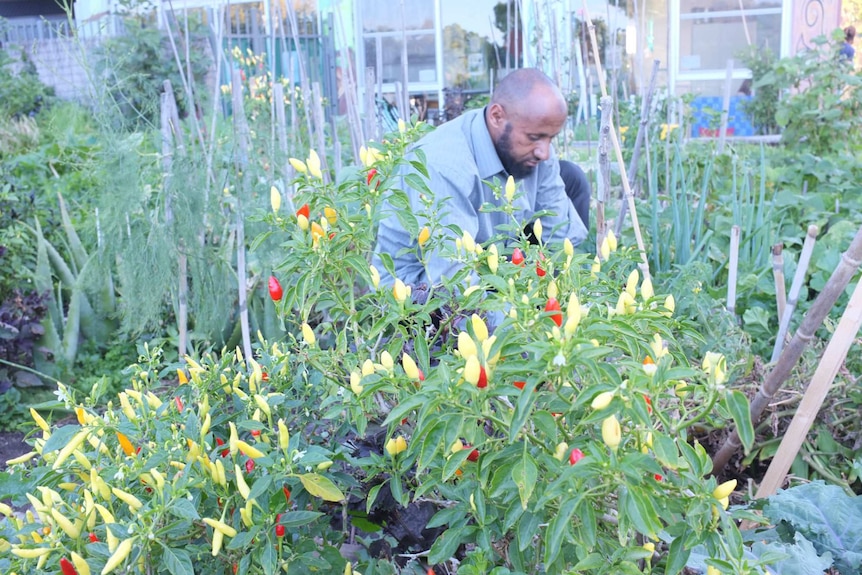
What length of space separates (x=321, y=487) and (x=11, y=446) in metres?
2.36

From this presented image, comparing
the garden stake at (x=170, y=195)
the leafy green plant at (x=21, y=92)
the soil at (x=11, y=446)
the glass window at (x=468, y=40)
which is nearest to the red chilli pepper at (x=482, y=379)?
the garden stake at (x=170, y=195)

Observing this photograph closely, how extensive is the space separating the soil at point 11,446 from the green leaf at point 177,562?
6.87 ft

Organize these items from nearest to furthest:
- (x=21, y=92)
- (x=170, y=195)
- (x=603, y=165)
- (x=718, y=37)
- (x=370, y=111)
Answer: (x=603, y=165) < (x=170, y=195) < (x=370, y=111) < (x=21, y=92) < (x=718, y=37)

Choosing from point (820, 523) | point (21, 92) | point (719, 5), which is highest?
point (719, 5)

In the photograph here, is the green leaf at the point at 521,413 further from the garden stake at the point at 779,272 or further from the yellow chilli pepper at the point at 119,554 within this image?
the garden stake at the point at 779,272

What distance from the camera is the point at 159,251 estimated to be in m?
2.91

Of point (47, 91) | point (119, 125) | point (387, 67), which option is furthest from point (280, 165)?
point (47, 91)

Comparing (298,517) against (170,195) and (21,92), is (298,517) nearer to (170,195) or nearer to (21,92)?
(170,195)

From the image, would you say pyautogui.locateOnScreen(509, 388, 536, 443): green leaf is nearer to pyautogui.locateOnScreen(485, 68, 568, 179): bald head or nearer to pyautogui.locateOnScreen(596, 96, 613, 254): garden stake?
pyautogui.locateOnScreen(596, 96, 613, 254): garden stake

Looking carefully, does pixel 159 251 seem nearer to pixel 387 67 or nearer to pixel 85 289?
pixel 85 289

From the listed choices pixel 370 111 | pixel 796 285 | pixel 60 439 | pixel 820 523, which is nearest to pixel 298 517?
pixel 60 439

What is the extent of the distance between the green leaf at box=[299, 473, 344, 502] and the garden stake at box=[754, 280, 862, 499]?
1.13 m

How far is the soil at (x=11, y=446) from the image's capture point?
3014 mm

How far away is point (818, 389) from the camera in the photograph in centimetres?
183
